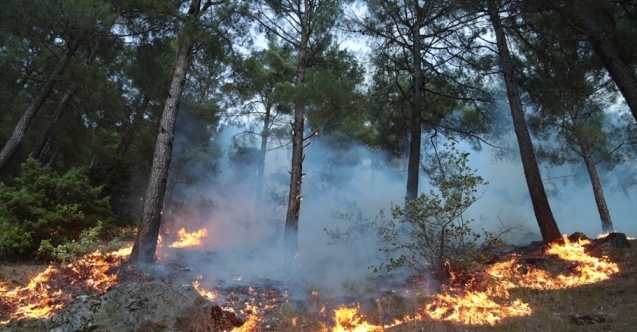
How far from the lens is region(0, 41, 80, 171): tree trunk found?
9.18m

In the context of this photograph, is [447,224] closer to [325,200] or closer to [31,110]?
[31,110]

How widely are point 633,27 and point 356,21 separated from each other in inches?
280

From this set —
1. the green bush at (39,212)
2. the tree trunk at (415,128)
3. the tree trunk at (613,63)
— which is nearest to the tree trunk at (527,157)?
the tree trunk at (613,63)

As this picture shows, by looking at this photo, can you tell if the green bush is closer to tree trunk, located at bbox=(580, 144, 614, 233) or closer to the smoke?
the smoke

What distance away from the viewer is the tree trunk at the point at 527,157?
8.33 meters

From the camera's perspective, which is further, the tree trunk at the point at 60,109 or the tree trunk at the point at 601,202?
the tree trunk at the point at 601,202

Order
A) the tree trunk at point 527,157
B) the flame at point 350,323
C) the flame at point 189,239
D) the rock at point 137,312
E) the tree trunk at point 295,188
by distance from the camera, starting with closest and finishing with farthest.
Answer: the rock at point 137,312
the flame at point 350,323
the tree trunk at point 527,157
the tree trunk at point 295,188
the flame at point 189,239

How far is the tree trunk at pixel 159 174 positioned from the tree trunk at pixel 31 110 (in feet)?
12.4

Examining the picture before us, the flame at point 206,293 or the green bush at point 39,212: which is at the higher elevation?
the green bush at point 39,212

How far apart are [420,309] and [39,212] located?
740cm

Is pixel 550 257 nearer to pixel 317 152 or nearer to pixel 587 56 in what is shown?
pixel 587 56

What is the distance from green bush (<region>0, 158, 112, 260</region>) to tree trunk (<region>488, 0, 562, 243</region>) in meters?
10.2

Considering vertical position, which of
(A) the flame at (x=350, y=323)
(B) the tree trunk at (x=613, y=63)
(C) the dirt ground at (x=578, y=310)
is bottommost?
(A) the flame at (x=350, y=323)

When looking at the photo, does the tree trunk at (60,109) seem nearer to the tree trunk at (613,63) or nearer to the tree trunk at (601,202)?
the tree trunk at (613,63)
